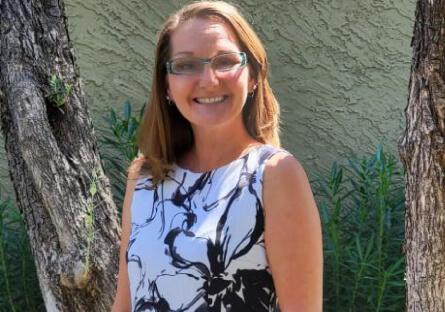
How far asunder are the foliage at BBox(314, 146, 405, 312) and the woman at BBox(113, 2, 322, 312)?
174 cm

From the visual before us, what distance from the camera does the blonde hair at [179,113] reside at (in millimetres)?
2113

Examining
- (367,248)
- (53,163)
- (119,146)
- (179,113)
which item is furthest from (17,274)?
(179,113)

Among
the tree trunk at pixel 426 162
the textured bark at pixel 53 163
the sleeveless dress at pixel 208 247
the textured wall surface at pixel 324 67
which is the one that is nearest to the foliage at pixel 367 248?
the textured wall surface at pixel 324 67

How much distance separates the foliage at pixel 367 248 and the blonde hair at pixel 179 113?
1.69 meters

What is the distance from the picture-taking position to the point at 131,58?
472 cm

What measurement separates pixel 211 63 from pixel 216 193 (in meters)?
0.31

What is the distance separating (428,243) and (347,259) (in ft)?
3.93

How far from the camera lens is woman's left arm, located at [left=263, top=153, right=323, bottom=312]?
1904 millimetres

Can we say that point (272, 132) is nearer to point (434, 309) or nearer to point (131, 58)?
point (434, 309)

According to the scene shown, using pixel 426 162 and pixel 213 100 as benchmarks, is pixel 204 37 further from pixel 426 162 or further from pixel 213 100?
pixel 426 162

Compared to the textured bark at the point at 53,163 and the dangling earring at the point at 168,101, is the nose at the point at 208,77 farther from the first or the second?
the textured bark at the point at 53,163

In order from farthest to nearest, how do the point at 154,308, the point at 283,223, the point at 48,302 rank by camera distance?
the point at 48,302, the point at 154,308, the point at 283,223

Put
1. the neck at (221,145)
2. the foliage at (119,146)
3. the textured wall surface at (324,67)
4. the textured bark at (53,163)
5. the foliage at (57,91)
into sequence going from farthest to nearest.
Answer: the textured wall surface at (324,67)
the foliage at (119,146)
the foliage at (57,91)
the textured bark at (53,163)
the neck at (221,145)

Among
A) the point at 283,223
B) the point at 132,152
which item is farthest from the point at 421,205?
the point at 132,152
